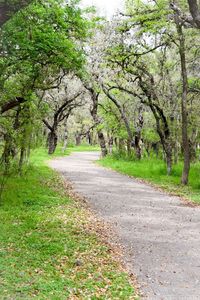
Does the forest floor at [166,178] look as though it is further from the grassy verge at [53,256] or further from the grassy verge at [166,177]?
the grassy verge at [53,256]

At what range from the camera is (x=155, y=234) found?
915 cm

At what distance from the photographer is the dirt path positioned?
628cm

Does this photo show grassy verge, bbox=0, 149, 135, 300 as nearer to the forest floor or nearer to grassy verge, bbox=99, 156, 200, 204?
the forest floor

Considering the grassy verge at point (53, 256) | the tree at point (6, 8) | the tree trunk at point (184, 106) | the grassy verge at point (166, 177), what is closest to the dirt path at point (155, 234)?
the grassy verge at point (53, 256)

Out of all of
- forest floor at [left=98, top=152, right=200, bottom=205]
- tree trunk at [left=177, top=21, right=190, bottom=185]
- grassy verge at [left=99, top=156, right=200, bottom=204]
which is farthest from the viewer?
tree trunk at [left=177, top=21, right=190, bottom=185]

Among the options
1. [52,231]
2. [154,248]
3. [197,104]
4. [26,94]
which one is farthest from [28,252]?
[197,104]

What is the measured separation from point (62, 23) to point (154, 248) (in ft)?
22.0

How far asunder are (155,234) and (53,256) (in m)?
2.94

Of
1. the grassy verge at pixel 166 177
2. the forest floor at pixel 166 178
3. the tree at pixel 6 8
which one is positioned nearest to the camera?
the tree at pixel 6 8

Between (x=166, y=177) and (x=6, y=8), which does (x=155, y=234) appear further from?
(x=166, y=177)

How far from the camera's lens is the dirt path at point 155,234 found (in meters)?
6.28

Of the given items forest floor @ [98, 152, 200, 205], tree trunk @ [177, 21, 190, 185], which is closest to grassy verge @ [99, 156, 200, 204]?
forest floor @ [98, 152, 200, 205]

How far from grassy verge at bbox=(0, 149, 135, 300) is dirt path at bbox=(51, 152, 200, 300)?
514 mm

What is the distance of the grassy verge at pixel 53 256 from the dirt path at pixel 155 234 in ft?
1.69
